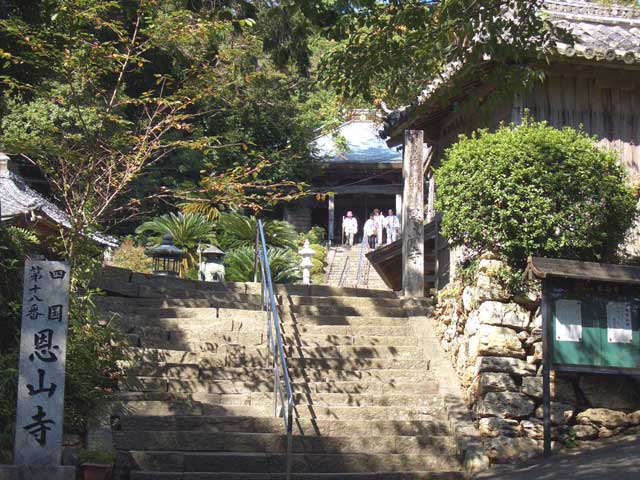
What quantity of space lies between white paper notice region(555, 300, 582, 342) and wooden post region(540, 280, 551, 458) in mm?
166

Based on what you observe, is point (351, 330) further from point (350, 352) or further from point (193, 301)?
point (193, 301)

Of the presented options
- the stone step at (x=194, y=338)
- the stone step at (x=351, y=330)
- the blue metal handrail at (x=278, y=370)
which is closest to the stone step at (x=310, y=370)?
the blue metal handrail at (x=278, y=370)

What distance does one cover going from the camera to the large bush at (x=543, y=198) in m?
10.4

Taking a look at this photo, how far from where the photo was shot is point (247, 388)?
1061cm

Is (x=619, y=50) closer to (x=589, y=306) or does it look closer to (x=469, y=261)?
(x=469, y=261)

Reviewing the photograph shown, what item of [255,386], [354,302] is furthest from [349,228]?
[255,386]

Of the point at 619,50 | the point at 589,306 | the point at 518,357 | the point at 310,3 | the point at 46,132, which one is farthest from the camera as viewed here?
the point at 46,132

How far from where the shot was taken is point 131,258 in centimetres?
2570

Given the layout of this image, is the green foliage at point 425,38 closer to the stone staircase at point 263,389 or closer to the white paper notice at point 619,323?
the white paper notice at point 619,323

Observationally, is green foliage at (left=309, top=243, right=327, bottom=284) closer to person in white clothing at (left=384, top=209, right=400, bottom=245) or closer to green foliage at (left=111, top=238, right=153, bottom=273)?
person in white clothing at (left=384, top=209, right=400, bottom=245)

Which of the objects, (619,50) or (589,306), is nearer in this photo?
(589,306)

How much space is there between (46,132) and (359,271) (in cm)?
1660

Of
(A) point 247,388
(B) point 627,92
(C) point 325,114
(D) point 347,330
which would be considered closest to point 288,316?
(D) point 347,330

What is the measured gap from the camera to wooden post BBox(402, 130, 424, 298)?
1341 cm
